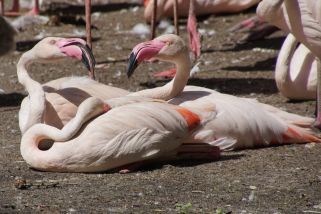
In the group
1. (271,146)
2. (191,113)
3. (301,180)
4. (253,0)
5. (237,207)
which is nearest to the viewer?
(237,207)

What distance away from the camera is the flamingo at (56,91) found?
4.85 m

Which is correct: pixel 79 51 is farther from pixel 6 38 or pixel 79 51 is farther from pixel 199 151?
pixel 6 38

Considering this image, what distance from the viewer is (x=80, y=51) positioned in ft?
16.1

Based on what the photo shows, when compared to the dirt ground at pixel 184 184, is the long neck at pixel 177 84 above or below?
above

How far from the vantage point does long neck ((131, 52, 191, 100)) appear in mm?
5129

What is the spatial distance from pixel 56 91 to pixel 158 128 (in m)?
0.79

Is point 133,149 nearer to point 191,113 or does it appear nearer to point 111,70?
point 191,113

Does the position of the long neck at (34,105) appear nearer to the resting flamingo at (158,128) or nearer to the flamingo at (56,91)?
the flamingo at (56,91)

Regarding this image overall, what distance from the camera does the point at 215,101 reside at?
5.01m

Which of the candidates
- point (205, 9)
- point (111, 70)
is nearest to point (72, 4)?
point (205, 9)

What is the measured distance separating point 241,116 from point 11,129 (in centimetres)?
148

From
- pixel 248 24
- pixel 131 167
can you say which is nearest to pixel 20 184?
pixel 131 167

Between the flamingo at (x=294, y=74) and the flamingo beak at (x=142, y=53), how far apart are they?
130 centimetres

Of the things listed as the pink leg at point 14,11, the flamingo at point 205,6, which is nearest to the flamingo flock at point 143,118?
the flamingo at point 205,6
